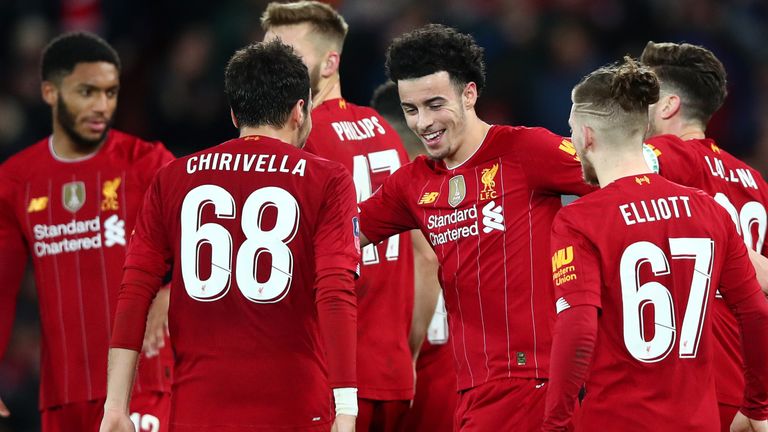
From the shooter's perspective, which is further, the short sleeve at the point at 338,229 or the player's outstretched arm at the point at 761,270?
the player's outstretched arm at the point at 761,270

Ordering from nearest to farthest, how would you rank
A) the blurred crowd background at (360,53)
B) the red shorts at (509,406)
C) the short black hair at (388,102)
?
the red shorts at (509,406), the short black hair at (388,102), the blurred crowd background at (360,53)

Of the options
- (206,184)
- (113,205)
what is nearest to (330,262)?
(206,184)

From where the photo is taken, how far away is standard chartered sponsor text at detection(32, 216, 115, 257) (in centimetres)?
650

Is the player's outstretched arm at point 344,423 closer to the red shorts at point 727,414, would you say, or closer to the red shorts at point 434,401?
the red shorts at point 727,414

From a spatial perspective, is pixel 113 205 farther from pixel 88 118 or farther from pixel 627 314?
pixel 627 314

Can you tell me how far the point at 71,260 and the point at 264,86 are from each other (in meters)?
2.17

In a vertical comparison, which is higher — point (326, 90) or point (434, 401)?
point (326, 90)

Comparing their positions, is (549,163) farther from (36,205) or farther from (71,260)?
(36,205)

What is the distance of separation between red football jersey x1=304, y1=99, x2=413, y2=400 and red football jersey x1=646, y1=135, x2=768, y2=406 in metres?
1.48

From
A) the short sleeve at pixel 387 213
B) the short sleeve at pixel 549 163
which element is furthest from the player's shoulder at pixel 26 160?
the short sleeve at pixel 549 163

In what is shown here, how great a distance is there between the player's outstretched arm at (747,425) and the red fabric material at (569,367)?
0.93 m

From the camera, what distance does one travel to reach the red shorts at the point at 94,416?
254 inches

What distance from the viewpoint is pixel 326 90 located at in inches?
255

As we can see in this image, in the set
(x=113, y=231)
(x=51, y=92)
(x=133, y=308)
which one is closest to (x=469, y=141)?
(x=133, y=308)
